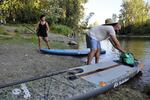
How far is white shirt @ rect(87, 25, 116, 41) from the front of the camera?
7.93 m

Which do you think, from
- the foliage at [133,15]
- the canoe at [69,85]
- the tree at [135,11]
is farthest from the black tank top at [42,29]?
the tree at [135,11]

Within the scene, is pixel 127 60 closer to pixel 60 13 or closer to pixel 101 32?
pixel 101 32

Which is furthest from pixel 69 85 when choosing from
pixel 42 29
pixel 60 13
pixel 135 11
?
pixel 135 11

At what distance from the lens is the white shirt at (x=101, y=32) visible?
7929 millimetres

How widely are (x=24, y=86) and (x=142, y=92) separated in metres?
3.41

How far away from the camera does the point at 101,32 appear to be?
8180 mm

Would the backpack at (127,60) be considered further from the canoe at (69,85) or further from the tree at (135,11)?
the tree at (135,11)

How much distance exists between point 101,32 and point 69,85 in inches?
113

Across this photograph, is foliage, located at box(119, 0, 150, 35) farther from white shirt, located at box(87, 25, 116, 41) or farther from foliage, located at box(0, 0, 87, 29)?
white shirt, located at box(87, 25, 116, 41)

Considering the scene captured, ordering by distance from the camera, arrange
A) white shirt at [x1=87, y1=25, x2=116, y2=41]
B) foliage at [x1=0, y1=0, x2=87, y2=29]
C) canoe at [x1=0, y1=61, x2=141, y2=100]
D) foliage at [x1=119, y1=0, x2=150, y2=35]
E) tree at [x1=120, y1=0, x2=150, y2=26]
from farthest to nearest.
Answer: tree at [x1=120, y1=0, x2=150, y2=26] < foliage at [x1=119, y1=0, x2=150, y2=35] < foliage at [x1=0, y1=0, x2=87, y2=29] < white shirt at [x1=87, y1=25, x2=116, y2=41] < canoe at [x1=0, y1=61, x2=141, y2=100]

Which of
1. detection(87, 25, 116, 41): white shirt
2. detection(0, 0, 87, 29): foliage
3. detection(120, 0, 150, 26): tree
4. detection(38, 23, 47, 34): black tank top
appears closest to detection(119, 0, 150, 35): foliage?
detection(120, 0, 150, 26): tree

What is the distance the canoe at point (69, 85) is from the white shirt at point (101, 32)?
1070 millimetres

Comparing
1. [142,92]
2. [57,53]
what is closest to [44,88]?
[142,92]

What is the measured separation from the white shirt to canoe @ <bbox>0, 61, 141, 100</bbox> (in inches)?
42.1
